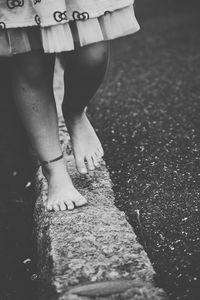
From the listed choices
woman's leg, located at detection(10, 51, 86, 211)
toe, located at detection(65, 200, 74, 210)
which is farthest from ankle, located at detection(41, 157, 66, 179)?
toe, located at detection(65, 200, 74, 210)

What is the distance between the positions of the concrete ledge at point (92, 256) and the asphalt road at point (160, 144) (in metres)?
0.11

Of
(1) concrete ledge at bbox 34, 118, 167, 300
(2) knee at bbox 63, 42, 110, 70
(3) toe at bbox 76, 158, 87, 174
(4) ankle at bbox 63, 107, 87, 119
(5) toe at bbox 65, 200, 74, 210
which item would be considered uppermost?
(2) knee at bbox 63, 42, 110, 70

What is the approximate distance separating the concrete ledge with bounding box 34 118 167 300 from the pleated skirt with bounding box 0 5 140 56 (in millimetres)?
532

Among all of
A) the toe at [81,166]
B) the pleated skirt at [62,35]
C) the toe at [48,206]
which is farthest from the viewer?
the toe at [81,166]

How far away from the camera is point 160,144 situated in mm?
2402

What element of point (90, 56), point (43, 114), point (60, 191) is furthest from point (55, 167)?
point (90, 56)

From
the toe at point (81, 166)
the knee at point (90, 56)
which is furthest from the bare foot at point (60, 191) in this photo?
the knee at point (90, 56)

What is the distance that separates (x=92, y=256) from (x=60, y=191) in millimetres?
359

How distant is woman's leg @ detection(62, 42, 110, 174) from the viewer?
1.75m

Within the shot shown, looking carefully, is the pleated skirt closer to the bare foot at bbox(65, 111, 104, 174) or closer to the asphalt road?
the bare foot at bbox(65, 111, 104, 174)

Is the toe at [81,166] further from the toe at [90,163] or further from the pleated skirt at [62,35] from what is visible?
the pleated skirt at [62,35]

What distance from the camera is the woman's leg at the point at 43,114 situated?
1.70 m

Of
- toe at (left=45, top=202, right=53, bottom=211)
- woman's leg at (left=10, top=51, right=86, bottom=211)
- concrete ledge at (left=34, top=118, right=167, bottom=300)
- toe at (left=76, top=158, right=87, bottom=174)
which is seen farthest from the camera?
toe at (left=76, top=158, right=87, bottom=174)

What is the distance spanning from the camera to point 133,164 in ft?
7.36
